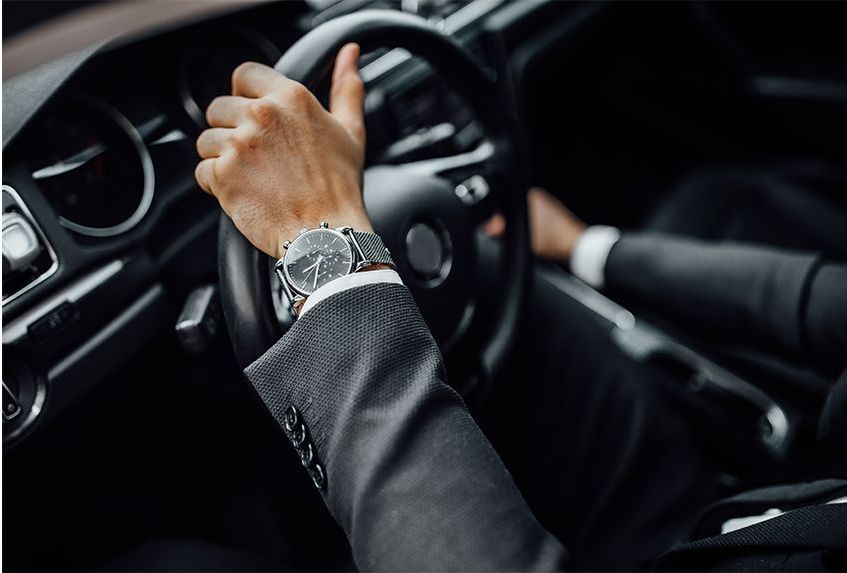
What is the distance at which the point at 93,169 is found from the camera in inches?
32.7

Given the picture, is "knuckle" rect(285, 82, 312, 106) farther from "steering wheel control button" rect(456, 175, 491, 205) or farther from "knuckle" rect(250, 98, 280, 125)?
"steering wheel control button" rect(456, 175, 491, 205)

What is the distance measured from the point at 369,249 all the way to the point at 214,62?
45 centimetres

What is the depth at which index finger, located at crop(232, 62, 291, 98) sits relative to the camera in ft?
2.31

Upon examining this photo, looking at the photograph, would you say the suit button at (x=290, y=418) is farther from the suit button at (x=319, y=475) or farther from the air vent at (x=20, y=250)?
the air vent at (x=20, y=250)

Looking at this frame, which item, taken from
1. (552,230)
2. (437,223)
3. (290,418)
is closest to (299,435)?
(290,418)

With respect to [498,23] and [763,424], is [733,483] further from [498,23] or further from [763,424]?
[498,23]

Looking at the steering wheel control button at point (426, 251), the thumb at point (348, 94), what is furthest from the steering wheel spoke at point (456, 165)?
the thumb at point (348, 94)

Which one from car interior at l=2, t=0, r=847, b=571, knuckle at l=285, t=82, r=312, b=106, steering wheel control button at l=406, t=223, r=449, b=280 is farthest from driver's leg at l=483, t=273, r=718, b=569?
knuckle at l=285, t=82, r=312, b=106

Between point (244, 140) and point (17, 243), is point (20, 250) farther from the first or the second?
point (244, 140)

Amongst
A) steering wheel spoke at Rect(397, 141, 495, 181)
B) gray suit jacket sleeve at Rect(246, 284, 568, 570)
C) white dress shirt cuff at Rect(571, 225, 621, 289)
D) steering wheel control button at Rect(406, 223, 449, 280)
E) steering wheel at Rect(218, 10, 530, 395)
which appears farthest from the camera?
white dress shirt cuff at Rect(571, 225, 621, 289)

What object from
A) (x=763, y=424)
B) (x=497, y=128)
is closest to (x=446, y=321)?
(x=497, y=128)

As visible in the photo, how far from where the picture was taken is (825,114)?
65.7 inches

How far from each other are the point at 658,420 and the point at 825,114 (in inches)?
35.7

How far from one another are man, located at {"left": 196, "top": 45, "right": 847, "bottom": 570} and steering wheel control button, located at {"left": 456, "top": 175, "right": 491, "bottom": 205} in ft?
0.99
